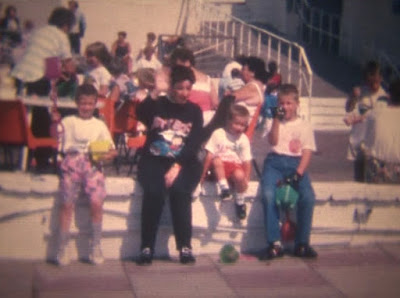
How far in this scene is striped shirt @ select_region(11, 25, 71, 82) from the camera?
8.39 metres

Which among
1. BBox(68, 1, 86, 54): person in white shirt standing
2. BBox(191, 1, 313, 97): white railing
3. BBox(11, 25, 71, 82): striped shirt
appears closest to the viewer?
BBox(11, 25, 71, 82): striped shirt

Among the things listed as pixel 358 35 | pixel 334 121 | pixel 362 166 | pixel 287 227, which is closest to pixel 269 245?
pixel 287 227

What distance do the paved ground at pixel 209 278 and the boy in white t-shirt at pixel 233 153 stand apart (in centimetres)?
57

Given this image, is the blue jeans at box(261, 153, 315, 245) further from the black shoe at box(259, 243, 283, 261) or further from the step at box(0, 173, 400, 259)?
the step at box(0, 173, 400, 259)

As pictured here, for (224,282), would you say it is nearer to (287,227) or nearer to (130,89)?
(287,227)

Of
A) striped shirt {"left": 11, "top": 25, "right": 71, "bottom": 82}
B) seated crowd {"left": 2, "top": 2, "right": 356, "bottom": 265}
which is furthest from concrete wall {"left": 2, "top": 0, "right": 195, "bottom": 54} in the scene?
seated crowd {"left": 2, "top": 2, "right": 356, "bottom": 265}

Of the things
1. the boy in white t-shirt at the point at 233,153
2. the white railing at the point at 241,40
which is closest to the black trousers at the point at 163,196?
the boy in white t-shirt at the point at 233,153

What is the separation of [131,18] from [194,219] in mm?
9585

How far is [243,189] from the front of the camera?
23.0 feet

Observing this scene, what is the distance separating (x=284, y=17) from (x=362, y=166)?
1218 centimetres

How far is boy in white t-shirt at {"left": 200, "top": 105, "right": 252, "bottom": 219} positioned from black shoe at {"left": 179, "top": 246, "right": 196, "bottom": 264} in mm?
524

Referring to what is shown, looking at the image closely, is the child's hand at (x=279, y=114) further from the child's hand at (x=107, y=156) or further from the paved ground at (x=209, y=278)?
the child's hand at (x=107, y=156)

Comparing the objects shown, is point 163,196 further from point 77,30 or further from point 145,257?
point 77,30

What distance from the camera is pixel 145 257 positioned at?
6.79 m
